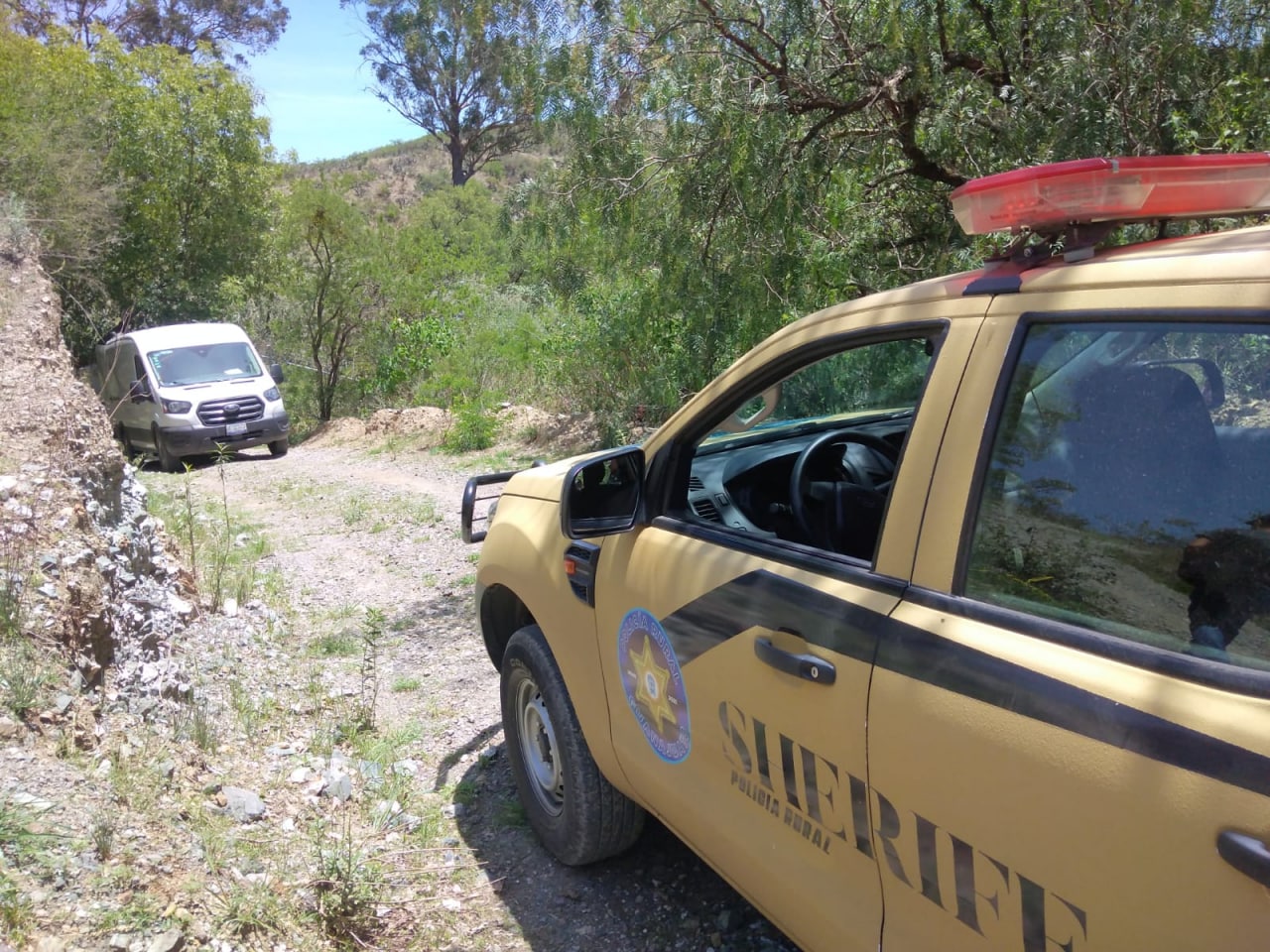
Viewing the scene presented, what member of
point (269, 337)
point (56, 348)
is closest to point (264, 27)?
point (269, 337)

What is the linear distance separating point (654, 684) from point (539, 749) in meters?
1.10

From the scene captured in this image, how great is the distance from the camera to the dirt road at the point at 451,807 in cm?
324

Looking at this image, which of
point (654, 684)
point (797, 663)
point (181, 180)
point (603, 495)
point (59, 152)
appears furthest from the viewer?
point (181, 180)

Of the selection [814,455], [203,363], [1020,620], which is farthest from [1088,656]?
[203,363]

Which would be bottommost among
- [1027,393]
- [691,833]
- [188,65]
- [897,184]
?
[691,833]

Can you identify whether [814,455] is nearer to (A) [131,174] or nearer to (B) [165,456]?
(B) [165,456]

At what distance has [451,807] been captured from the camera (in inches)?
159

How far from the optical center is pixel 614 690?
2.96 m

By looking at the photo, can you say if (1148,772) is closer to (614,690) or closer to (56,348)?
(614,690)

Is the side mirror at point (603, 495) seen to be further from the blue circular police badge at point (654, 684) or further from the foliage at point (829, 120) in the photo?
the foliage at point (829, 120)

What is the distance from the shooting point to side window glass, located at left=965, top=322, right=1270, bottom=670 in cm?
157

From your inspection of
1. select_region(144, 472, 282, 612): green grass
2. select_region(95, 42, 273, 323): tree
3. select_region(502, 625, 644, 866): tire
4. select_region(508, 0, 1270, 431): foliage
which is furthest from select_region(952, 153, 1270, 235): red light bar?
A: select_region(95, 42, 273, 323): tree

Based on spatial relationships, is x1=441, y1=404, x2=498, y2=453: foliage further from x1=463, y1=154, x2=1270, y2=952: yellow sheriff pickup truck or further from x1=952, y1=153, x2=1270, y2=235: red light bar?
x1=952, y1=153, x2=1270, y2=235: red light bar

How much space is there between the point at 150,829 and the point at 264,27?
154 ft
